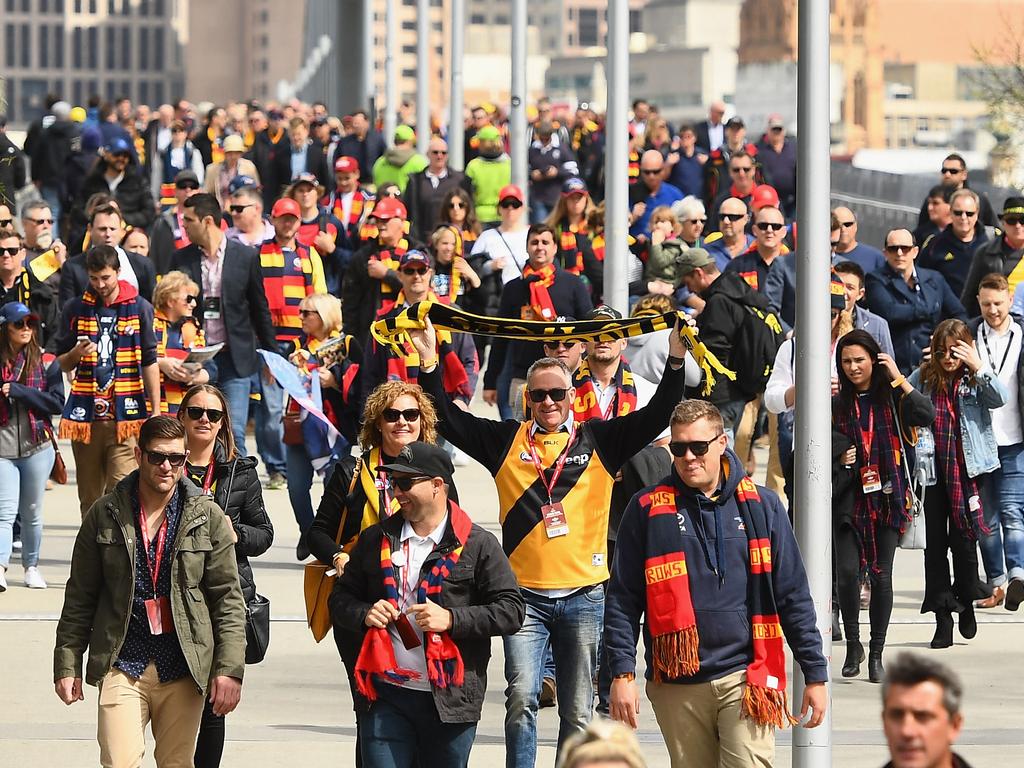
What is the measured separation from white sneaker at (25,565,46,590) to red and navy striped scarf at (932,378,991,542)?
5.04 meters

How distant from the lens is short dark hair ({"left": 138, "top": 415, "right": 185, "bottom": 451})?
24.0 ft

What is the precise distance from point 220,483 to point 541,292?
639cm

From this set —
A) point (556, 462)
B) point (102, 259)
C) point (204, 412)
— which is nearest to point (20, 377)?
point (102, 259)

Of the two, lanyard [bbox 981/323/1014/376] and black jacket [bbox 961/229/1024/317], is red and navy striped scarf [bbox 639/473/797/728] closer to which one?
lanyard [bbox 981/323/1014/376]

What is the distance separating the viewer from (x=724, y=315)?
45.2 ft

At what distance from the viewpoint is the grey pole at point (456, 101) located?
28797 mm

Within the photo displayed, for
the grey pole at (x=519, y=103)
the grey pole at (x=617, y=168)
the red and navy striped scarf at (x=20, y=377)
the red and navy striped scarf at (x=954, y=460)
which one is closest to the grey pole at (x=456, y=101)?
the grey pole at (x=519, y=103)

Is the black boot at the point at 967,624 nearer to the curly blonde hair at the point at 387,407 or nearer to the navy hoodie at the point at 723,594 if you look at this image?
the curly blonde hair at the point at 387,407

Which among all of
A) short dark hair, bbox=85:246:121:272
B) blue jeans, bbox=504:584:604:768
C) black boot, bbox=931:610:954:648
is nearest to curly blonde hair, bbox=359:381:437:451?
blue jeans, bbox=504:584:604:768

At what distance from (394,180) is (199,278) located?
8709 mm

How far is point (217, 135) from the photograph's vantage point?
28922 mm

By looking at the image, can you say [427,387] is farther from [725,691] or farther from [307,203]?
[307,203]

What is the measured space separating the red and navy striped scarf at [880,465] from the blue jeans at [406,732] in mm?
4092

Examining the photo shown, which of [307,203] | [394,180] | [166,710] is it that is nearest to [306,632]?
[166,710]
